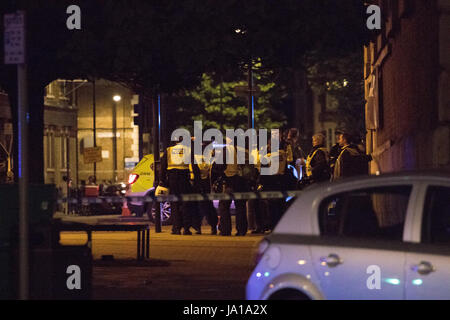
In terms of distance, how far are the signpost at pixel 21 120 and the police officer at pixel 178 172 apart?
1289cm

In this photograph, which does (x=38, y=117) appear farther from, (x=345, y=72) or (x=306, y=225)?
(x=345, y=72)

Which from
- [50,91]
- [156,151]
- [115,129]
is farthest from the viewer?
[115,129]

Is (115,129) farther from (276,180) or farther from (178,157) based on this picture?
(276,180)

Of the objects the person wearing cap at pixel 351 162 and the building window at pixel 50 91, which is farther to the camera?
the building window at pixel 50 91

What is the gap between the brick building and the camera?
1611 centimetres

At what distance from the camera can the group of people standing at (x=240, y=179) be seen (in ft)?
74.5

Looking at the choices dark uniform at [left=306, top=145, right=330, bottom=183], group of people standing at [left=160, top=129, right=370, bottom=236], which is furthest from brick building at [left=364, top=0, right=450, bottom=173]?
group of people standing at [left=160, top=129, right=370, bottom=236]

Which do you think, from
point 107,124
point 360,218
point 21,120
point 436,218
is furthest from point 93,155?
point 436,218

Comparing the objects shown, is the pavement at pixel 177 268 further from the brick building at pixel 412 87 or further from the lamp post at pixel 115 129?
the lamp post at pixel 115 129

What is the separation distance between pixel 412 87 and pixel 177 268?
18.0 feet

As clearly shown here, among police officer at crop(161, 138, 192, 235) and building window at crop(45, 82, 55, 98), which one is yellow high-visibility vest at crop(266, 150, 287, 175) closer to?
police officer at crop(161, 138, 192, 235)

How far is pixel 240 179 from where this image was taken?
77.4 feet

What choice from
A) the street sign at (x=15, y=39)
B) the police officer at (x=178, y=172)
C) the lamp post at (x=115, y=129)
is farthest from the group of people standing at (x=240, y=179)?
the lamp post at (x=115, y=129)

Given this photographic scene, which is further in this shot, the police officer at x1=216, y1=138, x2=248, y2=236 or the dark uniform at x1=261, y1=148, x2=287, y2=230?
the police officer at x1=216, y1=138, x2=248, y2=236
